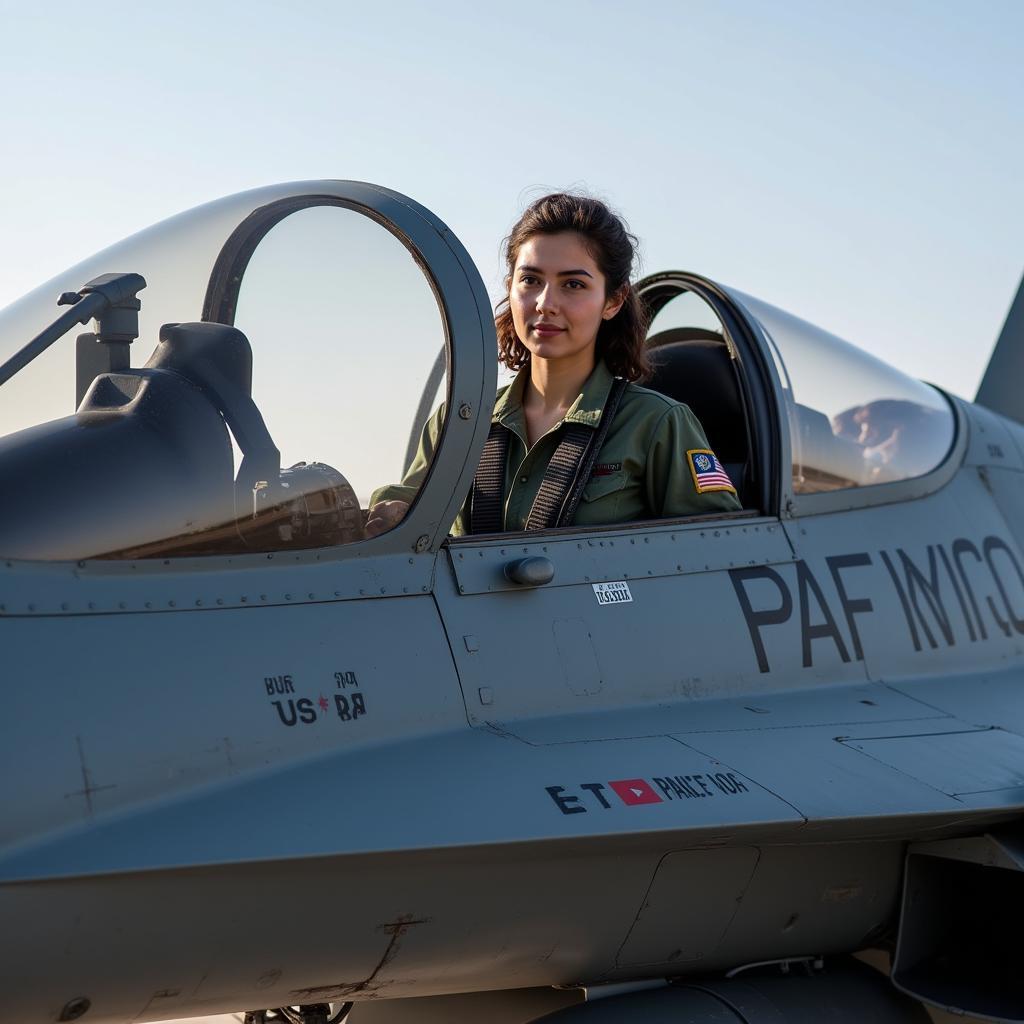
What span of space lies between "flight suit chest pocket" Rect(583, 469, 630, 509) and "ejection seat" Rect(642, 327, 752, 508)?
0.78m

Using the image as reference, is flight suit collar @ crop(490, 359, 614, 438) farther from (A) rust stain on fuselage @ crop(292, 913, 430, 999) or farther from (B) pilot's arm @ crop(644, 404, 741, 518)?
(A) rust stain on fuselage @ crop(292, 913, 430, 999)

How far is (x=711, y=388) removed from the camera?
4703 mm

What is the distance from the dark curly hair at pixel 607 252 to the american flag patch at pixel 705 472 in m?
0.38

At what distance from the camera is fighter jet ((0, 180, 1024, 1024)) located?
2539 millimetres

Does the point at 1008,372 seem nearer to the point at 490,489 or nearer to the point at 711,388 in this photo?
the point at 711,388

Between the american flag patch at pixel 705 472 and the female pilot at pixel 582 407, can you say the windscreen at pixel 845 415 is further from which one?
the female pilot at pixel 582 407

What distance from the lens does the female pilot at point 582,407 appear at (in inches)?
146

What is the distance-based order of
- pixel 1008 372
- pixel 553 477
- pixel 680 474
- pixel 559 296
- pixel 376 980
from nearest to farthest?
pixel 376 980 → pixel 553 477 → pixel 680 474 → pixel 559 296 → pixel 1008 372

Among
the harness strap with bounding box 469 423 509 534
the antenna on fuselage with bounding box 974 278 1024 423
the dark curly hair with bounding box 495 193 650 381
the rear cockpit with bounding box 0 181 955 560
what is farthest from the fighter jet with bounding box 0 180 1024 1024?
the antenna on fuselage with bounding box 974 278 1024 423

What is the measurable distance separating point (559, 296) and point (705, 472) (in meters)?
0.69

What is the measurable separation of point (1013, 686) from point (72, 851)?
3060 mm

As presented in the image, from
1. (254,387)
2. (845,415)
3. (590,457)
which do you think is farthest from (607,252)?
(254,387)

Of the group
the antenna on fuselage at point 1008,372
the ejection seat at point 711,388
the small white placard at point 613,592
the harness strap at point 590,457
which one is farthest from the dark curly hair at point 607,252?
the antenna on fuselage at point 1008,372

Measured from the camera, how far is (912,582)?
4.17 metres
